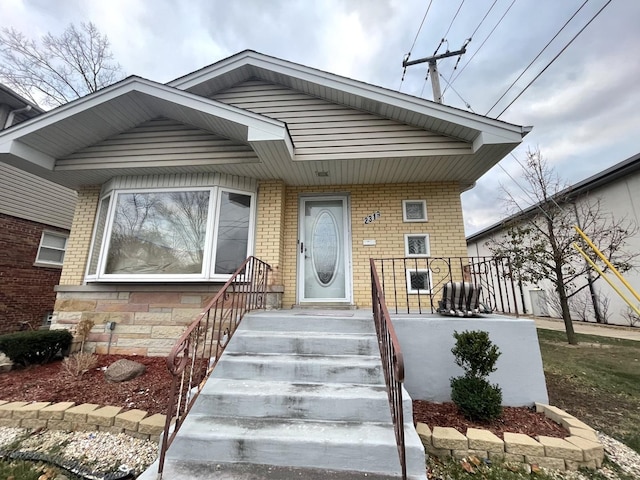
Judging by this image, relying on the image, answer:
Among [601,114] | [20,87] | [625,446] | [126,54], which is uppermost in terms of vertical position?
[126,54]

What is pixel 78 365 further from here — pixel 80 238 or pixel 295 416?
pixel 295 416

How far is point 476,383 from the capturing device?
2.92 metres

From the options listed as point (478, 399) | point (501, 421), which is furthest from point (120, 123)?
point (501, 421)

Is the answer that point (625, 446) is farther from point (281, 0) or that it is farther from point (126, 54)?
point (126, 54)

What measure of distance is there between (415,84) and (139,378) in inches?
461

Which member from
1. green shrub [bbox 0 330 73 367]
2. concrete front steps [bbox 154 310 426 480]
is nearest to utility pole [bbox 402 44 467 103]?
concrete front steps [bbox 154 310 426 480]

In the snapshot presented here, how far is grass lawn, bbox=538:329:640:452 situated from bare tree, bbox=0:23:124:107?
18.0m

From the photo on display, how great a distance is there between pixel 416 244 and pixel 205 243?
4.02 metres

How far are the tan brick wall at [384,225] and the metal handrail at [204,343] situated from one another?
3.51 feet

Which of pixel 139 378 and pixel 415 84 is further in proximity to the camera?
pixel 415 84

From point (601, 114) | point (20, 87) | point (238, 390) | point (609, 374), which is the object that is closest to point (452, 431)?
point (238, 390)

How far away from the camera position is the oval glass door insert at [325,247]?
5723 millimetres

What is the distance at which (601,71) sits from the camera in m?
7.41

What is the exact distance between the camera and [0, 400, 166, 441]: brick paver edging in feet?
8.96
